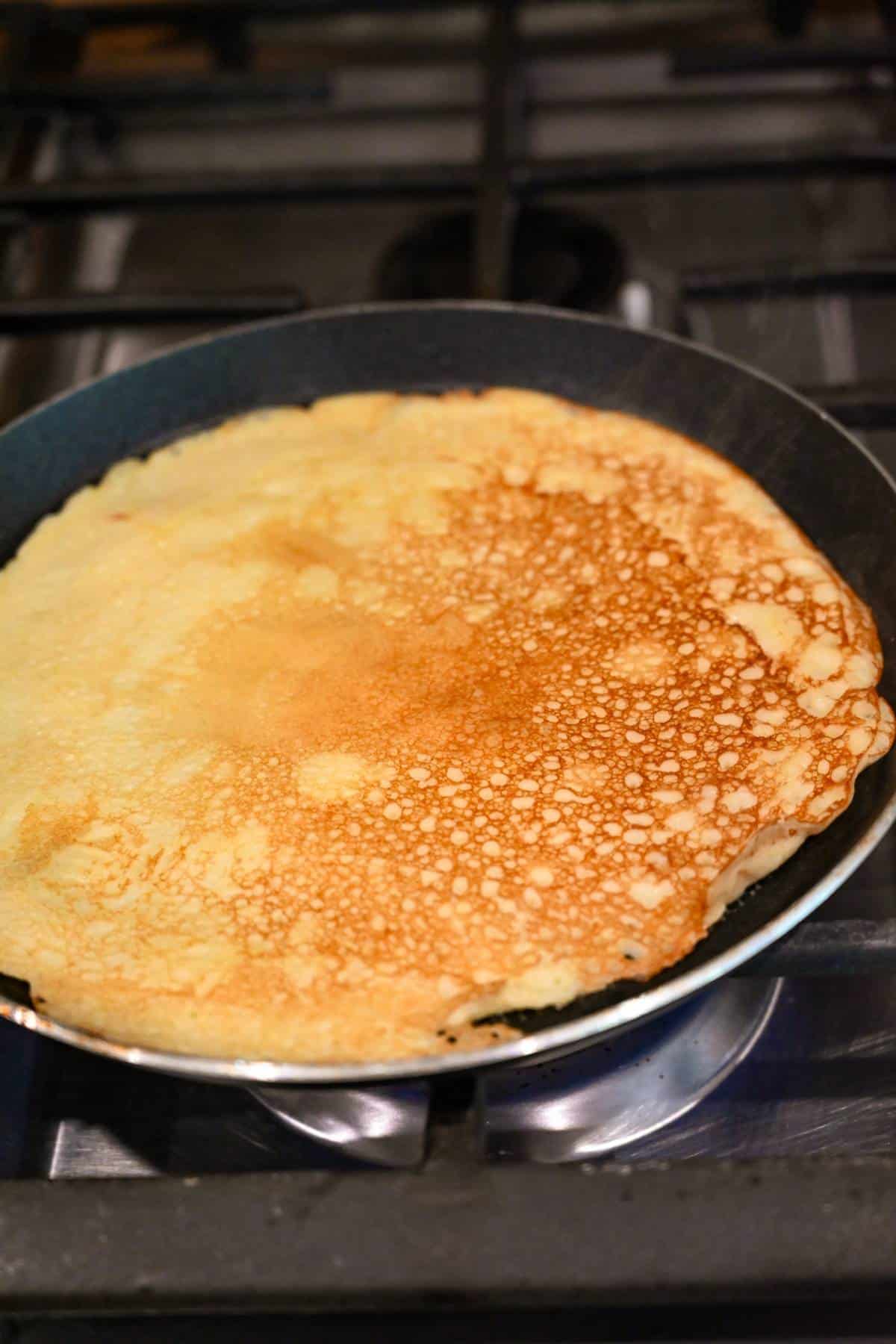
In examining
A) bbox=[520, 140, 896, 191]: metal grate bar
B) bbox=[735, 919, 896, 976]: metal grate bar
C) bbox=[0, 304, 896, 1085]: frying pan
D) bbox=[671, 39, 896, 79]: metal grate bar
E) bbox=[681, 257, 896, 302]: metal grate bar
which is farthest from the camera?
bbox=[671, 39, 896, 79]: metal grate bar

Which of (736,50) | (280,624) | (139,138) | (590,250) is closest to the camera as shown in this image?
(280,624)

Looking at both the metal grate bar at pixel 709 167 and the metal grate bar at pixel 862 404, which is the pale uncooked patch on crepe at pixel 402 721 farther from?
the metal grate bar at pixel 709 167

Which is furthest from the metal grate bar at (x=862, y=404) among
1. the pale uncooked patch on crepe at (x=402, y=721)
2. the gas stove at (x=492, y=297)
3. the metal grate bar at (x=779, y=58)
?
the metal grate bar at (x=779, y=58)

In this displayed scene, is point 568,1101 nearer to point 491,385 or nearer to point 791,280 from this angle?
point 491,385

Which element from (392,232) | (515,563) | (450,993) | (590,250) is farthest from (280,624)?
(392,232)

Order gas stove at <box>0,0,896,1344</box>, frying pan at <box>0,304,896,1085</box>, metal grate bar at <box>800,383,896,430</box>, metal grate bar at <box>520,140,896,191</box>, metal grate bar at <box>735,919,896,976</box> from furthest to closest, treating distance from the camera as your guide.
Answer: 1. metal grate bar at <box>520,140,896,191</box>
2. metal grate bar at <box>800,383,896,430</box>
3. frying pan at <box>0,304,896,1085</box>
4. metal grate bar at <box>735,919,896,976</box>
5. gas stove at <box>0,0,896,1344</box>

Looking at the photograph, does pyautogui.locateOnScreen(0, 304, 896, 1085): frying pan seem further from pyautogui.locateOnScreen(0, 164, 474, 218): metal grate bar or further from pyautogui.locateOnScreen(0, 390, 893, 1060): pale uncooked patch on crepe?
pyautogui.locateOnScreen(0, 164, 474, 218): metal grate bar

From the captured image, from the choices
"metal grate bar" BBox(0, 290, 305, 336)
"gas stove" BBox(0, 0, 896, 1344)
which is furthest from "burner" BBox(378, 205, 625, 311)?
"metal grate bar" BBox(0, 290, 305, 336)

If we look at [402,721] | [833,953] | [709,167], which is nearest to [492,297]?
[709,167]

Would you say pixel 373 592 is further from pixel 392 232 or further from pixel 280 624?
pixel 392 232
